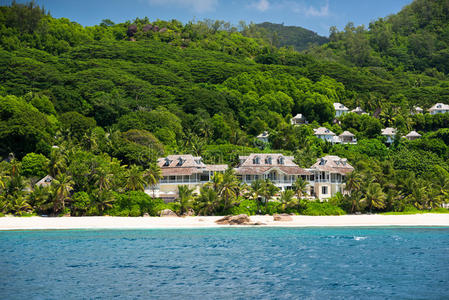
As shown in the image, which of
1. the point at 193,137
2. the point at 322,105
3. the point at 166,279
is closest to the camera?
the point at 166,279

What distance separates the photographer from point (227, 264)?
31078 mm

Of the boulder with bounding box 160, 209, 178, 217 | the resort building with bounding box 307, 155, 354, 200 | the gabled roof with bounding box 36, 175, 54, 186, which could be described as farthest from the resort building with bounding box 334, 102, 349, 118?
the gabled roof with bounding box 36, 175, 54, 186

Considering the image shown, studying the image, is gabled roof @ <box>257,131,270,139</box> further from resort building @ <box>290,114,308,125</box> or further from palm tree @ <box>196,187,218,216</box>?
palm tree @ <box>196,187,218,216</box>

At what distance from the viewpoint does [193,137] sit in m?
80.0

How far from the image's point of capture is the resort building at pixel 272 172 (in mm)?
59028

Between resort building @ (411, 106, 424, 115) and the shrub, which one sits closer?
the shrub

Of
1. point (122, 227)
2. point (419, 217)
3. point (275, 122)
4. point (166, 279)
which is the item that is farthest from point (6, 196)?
point (275, 122)

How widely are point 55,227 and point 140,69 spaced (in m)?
90.2

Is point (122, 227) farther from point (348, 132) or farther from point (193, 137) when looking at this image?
point (348, 132)

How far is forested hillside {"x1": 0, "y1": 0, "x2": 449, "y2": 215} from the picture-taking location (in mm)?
52938

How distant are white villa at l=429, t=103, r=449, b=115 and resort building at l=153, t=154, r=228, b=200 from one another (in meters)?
74.4

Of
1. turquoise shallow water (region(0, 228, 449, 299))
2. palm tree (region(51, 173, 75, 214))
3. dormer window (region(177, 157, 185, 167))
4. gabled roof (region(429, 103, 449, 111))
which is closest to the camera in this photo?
turquoise shallow water (region(0, 228, 449, 299))

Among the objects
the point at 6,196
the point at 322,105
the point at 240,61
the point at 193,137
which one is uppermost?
the point at 240,61

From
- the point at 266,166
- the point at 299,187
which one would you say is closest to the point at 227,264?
the point at 299,187
